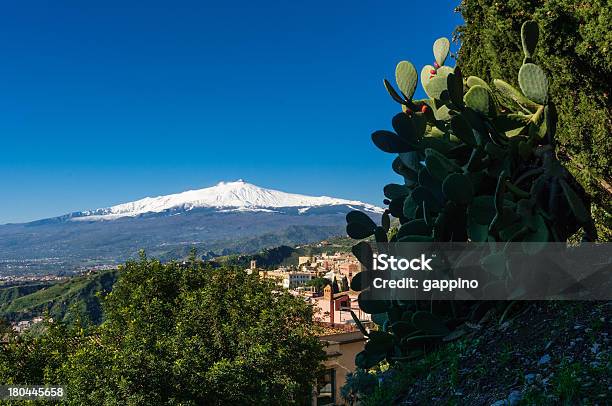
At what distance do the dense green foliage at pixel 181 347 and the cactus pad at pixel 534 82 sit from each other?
7.49 metres

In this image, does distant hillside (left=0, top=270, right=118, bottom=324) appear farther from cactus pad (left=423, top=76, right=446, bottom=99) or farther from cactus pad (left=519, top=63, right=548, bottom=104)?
cactus pad (left=519, top=63, right=548, bottom=104)

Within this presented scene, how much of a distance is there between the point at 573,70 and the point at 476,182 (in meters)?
3.78

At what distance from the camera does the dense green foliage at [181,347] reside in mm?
9297

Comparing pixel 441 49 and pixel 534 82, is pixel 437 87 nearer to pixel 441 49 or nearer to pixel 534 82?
pixel 534 82

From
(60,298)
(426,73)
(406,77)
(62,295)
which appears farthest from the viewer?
(62,295)

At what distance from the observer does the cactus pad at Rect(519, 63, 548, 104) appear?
4.23 metres

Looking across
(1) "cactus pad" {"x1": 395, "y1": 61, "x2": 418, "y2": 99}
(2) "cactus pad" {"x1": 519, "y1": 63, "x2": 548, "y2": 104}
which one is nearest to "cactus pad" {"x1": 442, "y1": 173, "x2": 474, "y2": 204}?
(2) "cactus pad" {"x1": 519, "y1": 63, "x2": 548, "y2": 104}

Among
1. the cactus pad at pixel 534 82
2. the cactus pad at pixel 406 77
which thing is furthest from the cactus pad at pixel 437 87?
the cactus pad at pixel 534 82

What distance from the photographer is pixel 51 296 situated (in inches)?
3578

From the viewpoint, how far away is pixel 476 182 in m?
4.23

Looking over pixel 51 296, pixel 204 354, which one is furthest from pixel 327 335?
pixel 51 296

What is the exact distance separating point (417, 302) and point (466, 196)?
3.57 ft

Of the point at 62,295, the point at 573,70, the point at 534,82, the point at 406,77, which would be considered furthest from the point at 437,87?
the point at 62,295

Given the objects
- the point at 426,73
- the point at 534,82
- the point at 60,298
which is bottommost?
the point at 60,298
